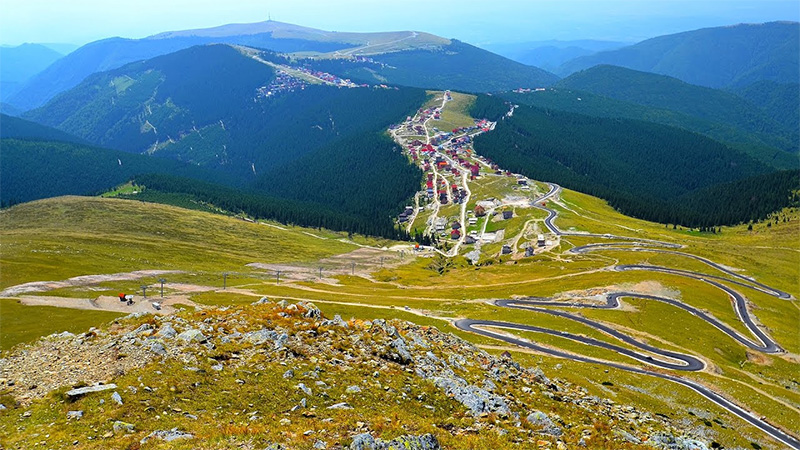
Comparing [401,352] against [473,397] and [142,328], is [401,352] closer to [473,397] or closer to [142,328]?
[473,397]

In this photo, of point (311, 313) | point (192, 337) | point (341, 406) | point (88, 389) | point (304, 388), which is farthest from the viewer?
point (311, 313)

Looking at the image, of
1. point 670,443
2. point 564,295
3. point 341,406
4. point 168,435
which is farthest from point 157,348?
point 564,295

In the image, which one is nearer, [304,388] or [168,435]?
[168,435]

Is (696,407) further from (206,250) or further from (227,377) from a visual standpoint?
(206,250)

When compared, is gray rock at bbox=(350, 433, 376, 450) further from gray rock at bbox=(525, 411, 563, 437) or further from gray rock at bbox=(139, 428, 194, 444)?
gray rock at bbox=(525, 411, 563, 437)

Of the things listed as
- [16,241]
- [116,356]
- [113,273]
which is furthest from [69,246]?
[116,356]

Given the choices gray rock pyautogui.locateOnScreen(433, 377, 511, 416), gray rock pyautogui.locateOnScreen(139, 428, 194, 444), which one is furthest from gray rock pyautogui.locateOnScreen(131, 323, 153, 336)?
gray rock pyautogui.locateOnScreen(433, 377, 511, 416)

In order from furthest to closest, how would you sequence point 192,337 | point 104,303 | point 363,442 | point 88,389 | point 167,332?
point 104,303 → point 167,332 → point 192,337 → point 88,389 → point 363,442
